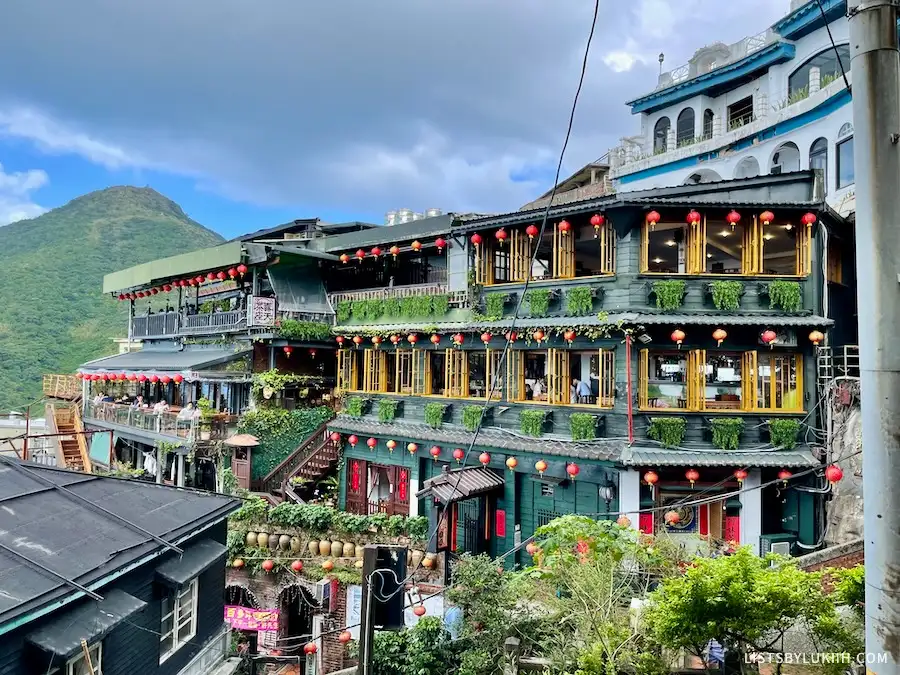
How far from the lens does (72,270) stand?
67688mm

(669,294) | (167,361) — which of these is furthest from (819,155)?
(167,361)

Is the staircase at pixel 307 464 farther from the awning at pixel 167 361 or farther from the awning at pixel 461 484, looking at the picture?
the awning at pixel 461 484

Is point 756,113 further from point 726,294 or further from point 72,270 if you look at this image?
point 72,270

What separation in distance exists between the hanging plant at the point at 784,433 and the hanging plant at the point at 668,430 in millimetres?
2353

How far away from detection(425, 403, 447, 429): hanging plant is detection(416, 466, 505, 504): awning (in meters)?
2.36

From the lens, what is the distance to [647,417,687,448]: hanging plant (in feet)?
54.1

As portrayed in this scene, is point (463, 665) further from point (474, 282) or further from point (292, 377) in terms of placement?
point (292, 377)

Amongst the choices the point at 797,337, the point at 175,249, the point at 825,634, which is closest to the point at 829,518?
the point at 797,337

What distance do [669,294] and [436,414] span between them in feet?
28.1

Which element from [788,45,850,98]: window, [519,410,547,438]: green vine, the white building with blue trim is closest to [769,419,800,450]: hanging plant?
[519,410,547,438]: green vine

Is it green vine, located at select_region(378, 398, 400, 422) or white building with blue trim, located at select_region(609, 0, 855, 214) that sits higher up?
white building with blue trim, located at select_region(609, 0, 855, 214)

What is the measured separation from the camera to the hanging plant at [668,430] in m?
16.5

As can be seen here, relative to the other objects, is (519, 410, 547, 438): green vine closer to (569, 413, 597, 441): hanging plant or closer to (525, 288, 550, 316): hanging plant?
(569, 413, 597, 441): hanging plant

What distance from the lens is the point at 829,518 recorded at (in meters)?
16.6
